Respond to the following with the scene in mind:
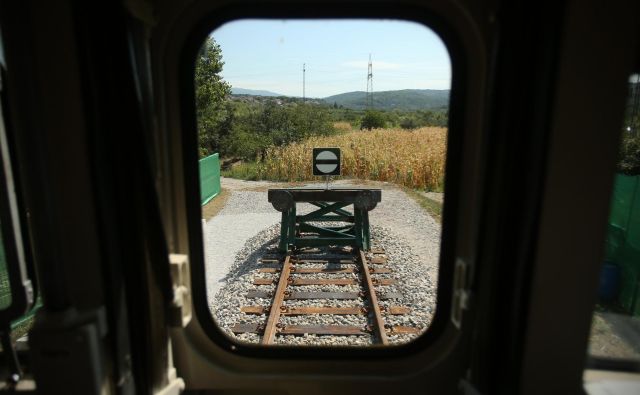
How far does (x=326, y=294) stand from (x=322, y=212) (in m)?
2.51

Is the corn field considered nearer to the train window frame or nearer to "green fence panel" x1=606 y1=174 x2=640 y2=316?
"green fence panel" x1=606 y1=174 x2=640 y2=316

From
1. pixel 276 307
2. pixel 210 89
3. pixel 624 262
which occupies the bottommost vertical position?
pixel 276 307

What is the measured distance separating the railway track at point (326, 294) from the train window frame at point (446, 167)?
1.62 m

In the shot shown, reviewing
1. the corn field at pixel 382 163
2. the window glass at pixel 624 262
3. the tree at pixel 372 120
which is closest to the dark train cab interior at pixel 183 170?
the window glass at pixel 624 262

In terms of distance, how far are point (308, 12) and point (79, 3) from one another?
2.49ft

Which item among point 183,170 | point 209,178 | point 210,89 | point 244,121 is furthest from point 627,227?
point 244,121

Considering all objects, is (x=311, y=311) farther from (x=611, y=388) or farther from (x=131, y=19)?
(x=131, y=19)

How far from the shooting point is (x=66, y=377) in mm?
1278

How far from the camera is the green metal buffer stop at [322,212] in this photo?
21.4ft

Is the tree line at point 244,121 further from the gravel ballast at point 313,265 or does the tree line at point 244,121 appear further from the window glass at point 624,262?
the window glass at point 624,262

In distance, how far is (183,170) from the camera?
1667 millimetres

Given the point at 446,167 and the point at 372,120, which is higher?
the point at 372,120

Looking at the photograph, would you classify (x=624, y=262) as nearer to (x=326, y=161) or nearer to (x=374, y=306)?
(x=374, y=306)

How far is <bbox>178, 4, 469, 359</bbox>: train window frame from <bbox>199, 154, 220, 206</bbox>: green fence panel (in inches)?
364
